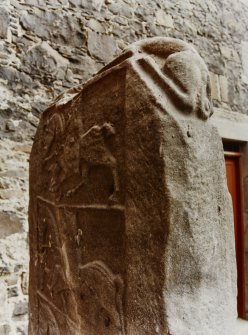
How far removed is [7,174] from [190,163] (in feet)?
5.82

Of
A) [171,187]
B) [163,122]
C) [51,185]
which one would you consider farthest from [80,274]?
[163,122]

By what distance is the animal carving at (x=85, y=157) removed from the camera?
1.09 meters

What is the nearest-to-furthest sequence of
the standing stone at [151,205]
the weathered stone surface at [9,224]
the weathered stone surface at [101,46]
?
the standing stone at [151,205]
the weathered stone surface at [9,224]
the weathered stone surface at [101,46]

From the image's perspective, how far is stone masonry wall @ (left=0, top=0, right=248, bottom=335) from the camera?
234 cm

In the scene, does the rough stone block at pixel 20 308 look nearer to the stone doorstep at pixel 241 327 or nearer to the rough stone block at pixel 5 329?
the rough stone block at pixel 5 329

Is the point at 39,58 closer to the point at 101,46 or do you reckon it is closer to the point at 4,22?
the point at 4,22

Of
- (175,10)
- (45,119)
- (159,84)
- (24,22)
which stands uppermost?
(175,10)

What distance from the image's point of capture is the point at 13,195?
2.38m

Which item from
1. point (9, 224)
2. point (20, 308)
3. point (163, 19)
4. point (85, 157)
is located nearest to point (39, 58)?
point (9, 224)

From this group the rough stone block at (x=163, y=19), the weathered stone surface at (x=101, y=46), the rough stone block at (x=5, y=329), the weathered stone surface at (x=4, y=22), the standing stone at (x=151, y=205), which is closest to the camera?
the standing stone at (x=151, y=205)

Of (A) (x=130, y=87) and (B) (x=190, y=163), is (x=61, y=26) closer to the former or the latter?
(A) (x=130, y=87)

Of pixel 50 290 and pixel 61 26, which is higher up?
pixel 61 26

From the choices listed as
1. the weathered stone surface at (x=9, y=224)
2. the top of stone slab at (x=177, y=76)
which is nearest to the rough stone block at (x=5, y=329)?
the weathered stone surface at (x=9, y=224)

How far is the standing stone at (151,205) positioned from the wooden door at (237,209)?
2.49m
